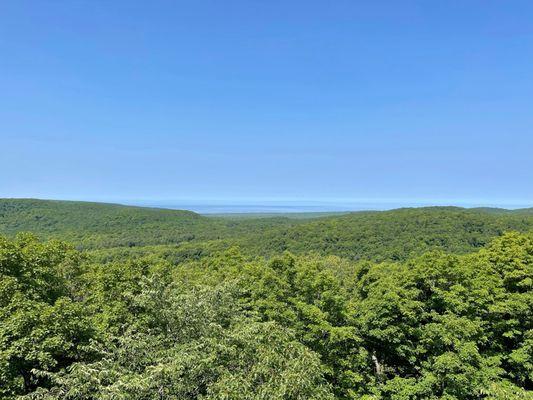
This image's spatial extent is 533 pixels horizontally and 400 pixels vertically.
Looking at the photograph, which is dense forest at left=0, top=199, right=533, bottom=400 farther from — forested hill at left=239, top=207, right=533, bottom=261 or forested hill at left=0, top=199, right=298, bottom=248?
forested hill at left=0, top=199, right=298, bottom=248

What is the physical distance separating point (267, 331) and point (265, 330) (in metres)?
0.20

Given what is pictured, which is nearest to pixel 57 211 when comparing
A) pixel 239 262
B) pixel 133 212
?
pixel 133 212

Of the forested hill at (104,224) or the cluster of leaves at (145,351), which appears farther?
the forested hill at (104,224)

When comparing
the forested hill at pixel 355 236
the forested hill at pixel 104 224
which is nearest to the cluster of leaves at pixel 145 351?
the forested hill at pixel 355 236

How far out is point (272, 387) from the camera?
1050cm

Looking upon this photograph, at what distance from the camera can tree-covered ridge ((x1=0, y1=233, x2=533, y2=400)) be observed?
1099 cm

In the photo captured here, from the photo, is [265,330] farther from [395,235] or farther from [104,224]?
[104,224]

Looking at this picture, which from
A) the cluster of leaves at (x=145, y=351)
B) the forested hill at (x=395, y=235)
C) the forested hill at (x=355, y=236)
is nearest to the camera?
the cluster of leaves at (x=145, y=351)

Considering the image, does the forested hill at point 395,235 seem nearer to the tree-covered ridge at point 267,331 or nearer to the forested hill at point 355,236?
the forested hill at point 355,236

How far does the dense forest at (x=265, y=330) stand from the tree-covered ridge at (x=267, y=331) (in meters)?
0.07

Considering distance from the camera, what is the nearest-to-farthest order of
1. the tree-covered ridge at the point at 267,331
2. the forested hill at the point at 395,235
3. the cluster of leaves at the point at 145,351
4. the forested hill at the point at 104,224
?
the cluster of leaves at the point at 145,351 < the tree-covered ridge at the point at 267,331 < the forested hill at the point at 395,235 < the forested hill at the point at 104,224

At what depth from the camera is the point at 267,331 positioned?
1365cm

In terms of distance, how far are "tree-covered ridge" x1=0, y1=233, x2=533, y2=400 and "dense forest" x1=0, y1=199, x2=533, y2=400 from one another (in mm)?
73

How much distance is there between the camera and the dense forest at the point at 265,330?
36.2 ft
